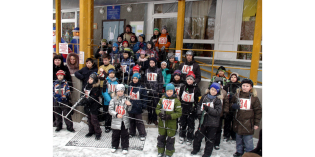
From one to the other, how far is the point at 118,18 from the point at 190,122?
257 inches

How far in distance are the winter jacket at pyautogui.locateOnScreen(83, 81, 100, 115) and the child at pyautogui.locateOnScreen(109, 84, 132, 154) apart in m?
0.66

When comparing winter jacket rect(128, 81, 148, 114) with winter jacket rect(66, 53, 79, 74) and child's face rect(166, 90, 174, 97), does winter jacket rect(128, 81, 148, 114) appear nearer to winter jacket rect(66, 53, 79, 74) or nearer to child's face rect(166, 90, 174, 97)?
child's face rect(166, 90, 174, 97)

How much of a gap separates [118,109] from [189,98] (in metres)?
1.50

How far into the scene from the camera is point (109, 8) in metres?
8.63

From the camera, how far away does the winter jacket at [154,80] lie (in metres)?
4.39

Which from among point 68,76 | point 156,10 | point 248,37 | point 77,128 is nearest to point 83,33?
point 68,76

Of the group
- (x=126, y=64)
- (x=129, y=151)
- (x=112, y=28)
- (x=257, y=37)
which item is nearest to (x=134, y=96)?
(x=129, y=151)

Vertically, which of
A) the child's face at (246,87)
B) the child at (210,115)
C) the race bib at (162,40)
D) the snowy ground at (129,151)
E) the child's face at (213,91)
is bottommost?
the snowy ground at (129,151)

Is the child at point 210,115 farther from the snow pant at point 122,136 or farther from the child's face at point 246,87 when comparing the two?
the snow pant at point 122,136

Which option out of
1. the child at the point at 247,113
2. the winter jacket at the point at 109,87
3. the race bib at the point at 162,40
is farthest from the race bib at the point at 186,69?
the winter jacket at the point at 109,87

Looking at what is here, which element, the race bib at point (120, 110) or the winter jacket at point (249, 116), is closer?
the winter jacket at point (249, 116)

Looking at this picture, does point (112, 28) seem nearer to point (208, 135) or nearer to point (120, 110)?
point (120, 110)

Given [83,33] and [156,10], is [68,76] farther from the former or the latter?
[156,10]

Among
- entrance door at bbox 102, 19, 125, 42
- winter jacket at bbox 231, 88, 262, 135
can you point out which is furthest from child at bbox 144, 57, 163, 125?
entrance door at bbox 102, 19, 125, 42
